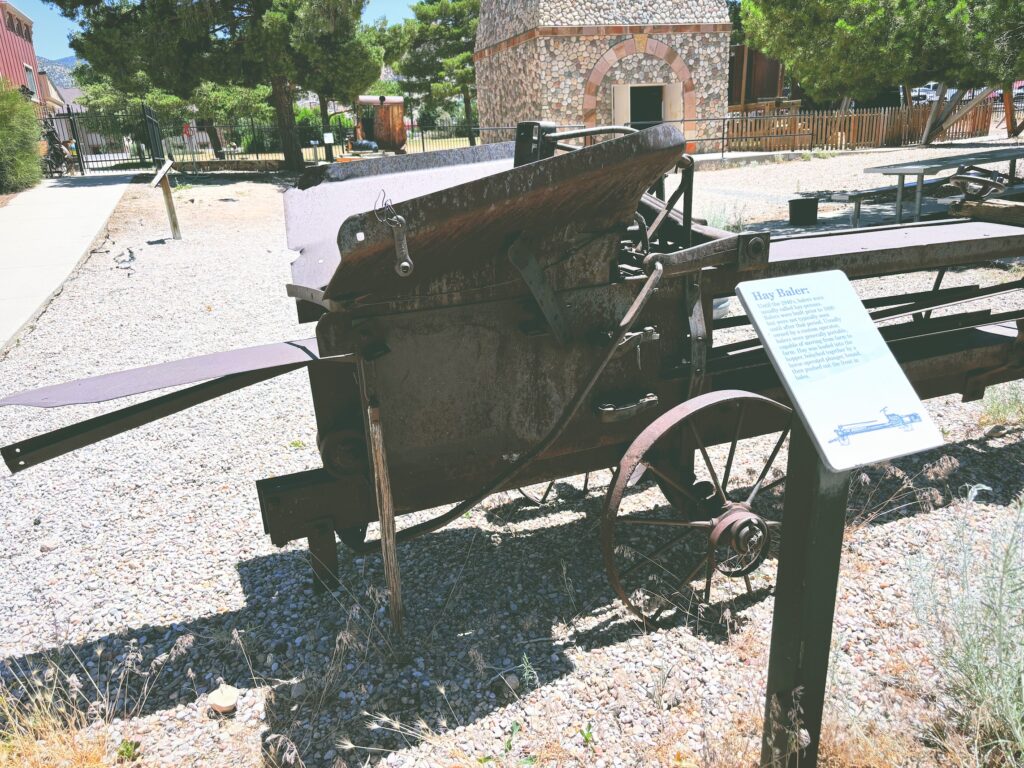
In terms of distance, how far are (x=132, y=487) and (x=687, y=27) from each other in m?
21.9

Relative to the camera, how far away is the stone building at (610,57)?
21.2m

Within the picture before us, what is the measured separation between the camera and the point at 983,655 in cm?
219

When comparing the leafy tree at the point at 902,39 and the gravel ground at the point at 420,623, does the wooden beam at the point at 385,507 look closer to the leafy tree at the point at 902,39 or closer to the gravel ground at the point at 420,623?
the gravel ground at the point at 420,623

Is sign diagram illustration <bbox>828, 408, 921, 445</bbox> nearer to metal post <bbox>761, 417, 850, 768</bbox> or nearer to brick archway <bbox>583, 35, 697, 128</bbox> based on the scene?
metal post <bbox>761, 417, 850, 768</bbox>

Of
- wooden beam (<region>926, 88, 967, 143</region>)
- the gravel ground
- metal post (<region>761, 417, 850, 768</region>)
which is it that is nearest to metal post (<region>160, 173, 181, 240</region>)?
the gravel ground

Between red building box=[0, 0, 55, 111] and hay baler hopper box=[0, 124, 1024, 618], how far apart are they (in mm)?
48043

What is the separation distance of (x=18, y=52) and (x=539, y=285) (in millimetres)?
59392

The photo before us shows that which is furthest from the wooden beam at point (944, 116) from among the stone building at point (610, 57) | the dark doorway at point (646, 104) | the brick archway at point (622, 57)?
the dark doorway at point (646, 104)

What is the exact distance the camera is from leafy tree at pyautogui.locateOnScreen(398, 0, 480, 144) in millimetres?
35938

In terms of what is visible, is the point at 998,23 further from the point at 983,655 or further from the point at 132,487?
the point at 132,487

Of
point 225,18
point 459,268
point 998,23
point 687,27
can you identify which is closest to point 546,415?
point 459,268

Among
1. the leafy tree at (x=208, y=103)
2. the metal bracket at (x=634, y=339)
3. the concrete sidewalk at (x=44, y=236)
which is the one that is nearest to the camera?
the metal bracket at (x=634, y=339)

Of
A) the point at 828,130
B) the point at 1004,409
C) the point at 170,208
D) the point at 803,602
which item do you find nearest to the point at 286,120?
the point at 170,208

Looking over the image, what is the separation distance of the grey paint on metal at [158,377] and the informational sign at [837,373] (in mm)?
1382
